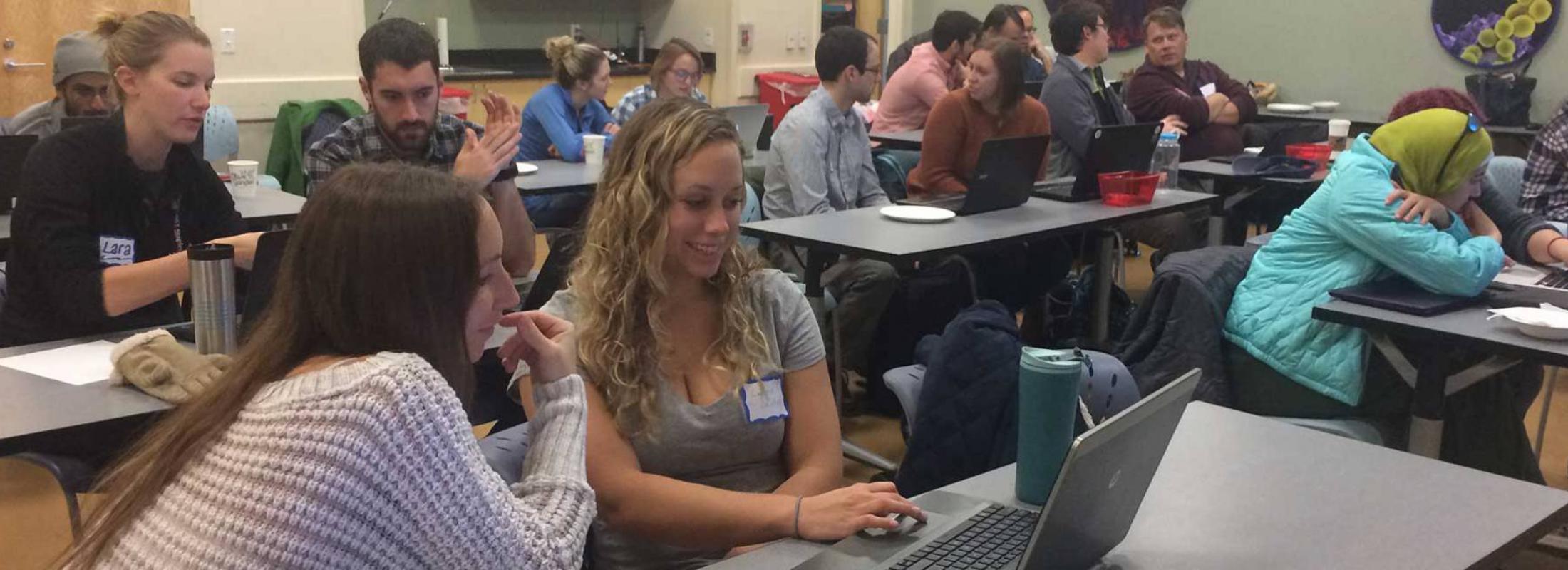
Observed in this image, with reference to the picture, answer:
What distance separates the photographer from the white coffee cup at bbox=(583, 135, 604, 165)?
5016 millimetres

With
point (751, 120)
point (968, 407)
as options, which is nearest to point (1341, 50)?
point (751, 120)

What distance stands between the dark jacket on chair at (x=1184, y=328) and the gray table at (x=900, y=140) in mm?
3020

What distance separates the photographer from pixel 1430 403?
2.59 metres

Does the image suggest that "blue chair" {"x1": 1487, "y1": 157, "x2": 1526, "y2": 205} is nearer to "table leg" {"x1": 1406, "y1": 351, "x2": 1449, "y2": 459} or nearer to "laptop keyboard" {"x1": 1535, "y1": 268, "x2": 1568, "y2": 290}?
"laptop keyboard" {"x1": 1535, "y1": 268, "x2": 1568, "y2": 290}

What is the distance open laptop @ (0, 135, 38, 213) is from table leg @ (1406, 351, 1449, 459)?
3.45 meters

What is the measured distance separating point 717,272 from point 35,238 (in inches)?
51.9

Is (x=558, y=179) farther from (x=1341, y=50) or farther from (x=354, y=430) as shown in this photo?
(x=1341, y=50)

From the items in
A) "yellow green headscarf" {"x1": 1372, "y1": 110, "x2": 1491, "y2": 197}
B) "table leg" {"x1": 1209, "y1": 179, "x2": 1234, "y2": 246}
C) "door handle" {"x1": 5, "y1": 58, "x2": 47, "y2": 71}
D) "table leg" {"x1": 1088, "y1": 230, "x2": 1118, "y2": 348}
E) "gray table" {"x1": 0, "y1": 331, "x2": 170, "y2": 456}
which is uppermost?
"door handle" {"x1": 5, "y1": 58, "x2": 47, "y2": 71}

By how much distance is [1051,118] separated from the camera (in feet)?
16.9

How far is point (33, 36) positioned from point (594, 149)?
2.82 metres

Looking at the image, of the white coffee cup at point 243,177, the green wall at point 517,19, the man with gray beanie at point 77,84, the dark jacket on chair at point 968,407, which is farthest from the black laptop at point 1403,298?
the green wall at point 517,19

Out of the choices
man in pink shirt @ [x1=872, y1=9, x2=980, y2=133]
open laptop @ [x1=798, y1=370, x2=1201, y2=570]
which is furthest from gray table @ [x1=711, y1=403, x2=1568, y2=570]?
man in pink shirt @ [x1=872, y1=9, x2=980, y2=133]

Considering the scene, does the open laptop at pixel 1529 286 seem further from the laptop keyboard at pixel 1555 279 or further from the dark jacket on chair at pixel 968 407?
the dark jacket on chair at pixel 968 407

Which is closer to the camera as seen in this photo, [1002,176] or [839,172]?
[1002,176]
